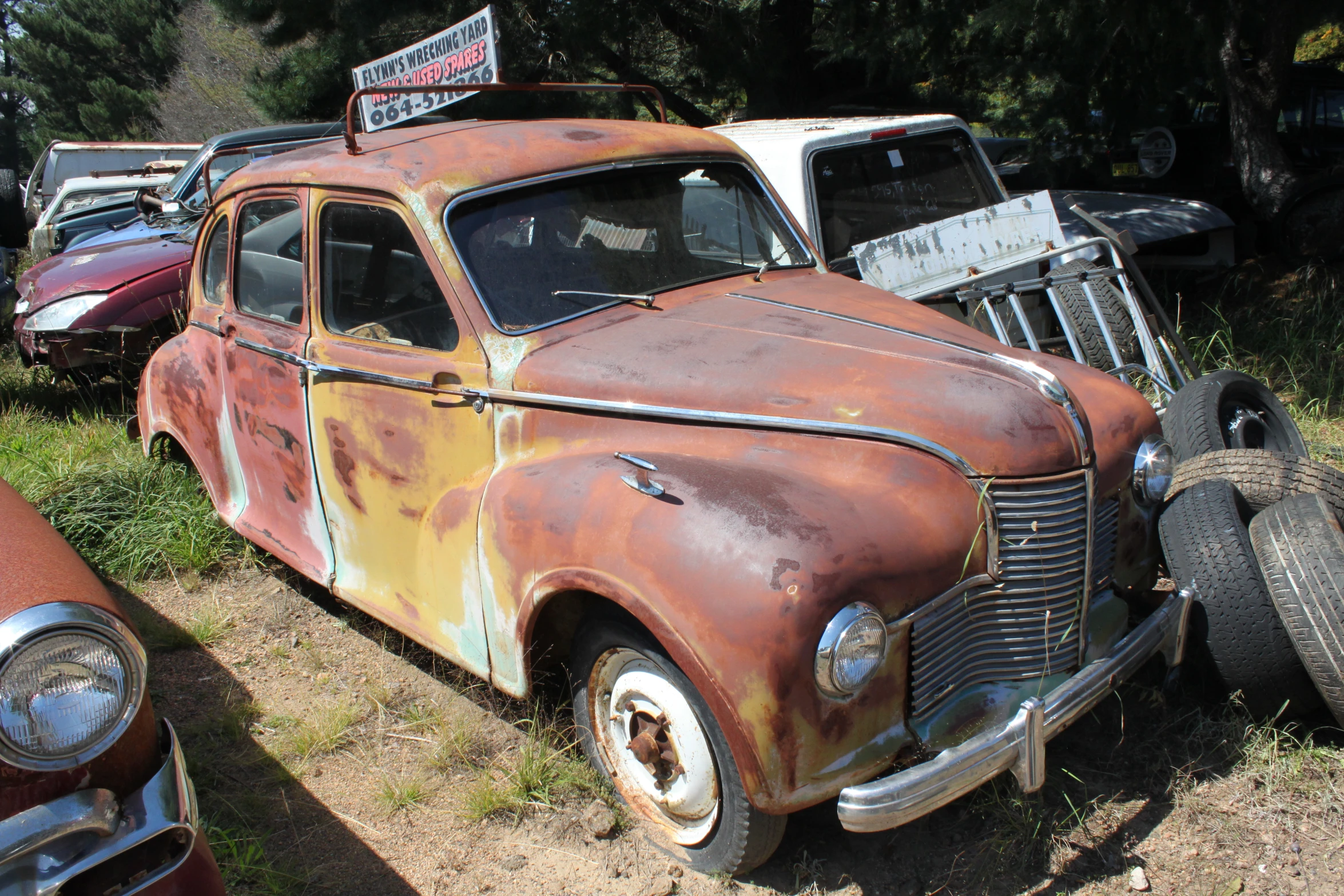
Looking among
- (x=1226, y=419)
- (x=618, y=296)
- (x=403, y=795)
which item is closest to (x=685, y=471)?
(x=618, y=296)

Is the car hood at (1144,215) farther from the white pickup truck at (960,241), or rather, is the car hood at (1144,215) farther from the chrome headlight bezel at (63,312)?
the chrome headlight bezel at (63,312)

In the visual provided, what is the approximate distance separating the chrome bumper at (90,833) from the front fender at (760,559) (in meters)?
0.98

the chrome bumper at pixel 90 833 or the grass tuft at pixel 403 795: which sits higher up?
the chrome bumper at pixel 90 833

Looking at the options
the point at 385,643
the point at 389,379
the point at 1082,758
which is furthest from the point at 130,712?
the point at 1082,758

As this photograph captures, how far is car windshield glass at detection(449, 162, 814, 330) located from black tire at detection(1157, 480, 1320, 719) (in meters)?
1.65

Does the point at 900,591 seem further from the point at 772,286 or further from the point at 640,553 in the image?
the point at 772,286

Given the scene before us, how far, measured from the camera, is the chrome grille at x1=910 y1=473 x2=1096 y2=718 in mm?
2416

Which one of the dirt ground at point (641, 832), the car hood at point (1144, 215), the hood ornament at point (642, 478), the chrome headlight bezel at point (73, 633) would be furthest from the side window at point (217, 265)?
the car hood at point (1144, 215)

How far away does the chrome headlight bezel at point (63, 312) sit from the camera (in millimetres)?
5988

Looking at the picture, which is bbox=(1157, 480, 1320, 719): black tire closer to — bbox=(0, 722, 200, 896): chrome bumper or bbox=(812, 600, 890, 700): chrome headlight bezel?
bbox=(812, 600, 890, 700): chrome headlight bezel

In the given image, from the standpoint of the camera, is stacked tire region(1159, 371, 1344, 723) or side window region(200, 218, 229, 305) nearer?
stacked tire region(1159, 371, 1344, 723)

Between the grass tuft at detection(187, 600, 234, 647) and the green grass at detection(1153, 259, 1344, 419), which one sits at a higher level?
the green grass at detection(1153, 259, 1344, 419)

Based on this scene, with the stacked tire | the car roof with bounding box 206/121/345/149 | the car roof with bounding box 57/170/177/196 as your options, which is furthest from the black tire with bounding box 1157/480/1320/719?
the car roof with bounding box 57/170/177/196

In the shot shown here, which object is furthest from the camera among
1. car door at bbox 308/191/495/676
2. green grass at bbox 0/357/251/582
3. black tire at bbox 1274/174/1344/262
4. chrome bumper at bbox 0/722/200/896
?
black tire at bbox 1274/174/1344/262
